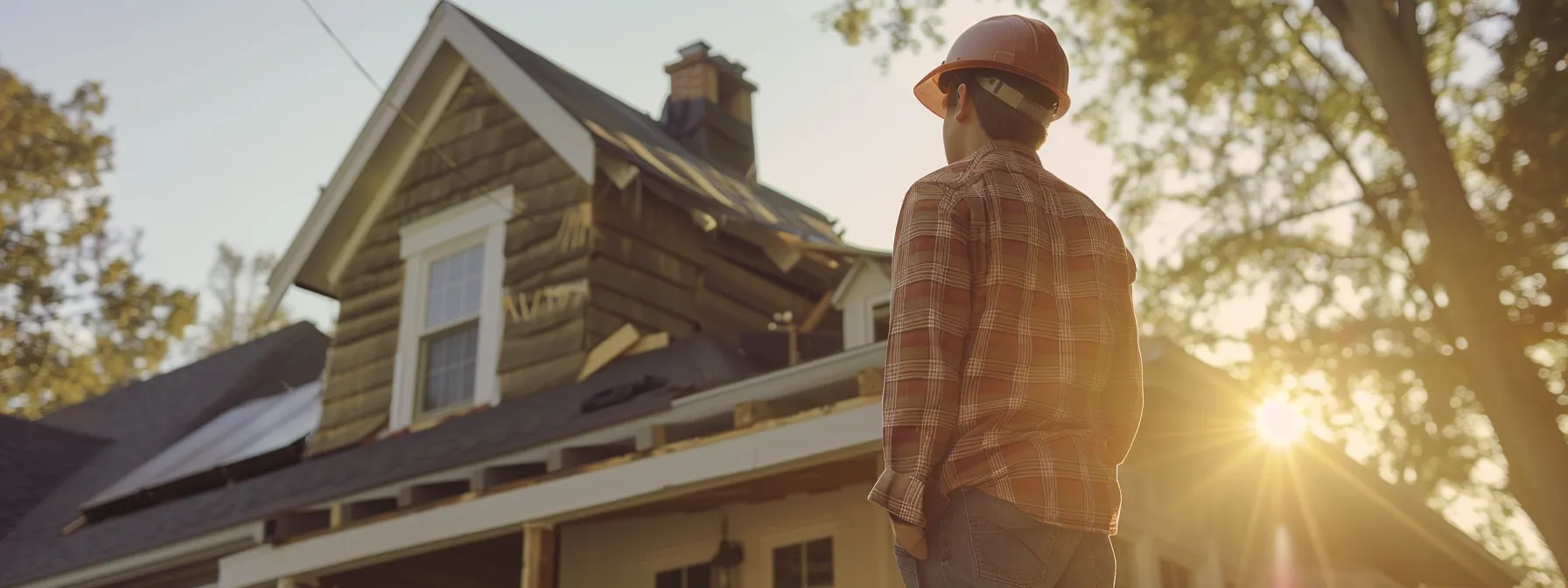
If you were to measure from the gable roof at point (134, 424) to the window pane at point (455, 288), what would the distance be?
259 cm

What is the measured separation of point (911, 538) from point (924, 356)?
313 mm

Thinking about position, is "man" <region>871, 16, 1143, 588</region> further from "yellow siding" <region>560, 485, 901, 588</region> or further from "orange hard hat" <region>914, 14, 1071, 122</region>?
"yellow siding" <region>560, 485, 901, 588</region>

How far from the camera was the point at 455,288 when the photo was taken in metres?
11.5

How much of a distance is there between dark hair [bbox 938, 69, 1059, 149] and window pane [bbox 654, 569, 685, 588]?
22.0ft

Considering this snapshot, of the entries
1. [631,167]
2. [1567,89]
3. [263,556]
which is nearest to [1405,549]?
[1567,89]

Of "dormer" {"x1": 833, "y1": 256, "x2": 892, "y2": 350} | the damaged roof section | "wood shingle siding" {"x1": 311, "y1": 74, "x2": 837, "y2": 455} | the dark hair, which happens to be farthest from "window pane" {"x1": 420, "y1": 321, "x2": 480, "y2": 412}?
the dark hair

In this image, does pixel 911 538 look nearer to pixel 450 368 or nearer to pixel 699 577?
pixel 699 577

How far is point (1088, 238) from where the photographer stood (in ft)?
8.76

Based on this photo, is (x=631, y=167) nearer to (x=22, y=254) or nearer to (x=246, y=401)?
(x=246, y=401)

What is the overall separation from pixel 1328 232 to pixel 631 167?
34.4ft

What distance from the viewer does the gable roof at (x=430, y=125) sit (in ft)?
37.2

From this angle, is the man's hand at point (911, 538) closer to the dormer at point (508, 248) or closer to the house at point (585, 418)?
the house at point (585, 418)

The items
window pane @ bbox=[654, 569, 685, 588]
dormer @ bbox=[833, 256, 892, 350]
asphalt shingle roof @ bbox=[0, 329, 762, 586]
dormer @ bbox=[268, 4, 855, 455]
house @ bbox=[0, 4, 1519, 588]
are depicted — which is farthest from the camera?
dormer @ bbox=[268, 4, 855, 455]

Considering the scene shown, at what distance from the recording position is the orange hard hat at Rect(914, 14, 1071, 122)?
264 cm
